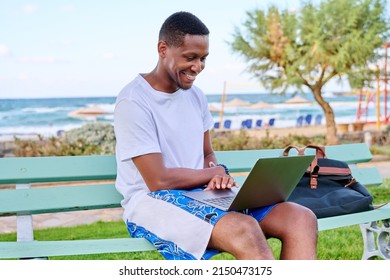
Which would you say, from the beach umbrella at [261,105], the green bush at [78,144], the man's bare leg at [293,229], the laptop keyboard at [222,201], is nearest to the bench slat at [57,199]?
the laptop keyboard at [222,201]

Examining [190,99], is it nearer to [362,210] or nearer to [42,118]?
[362,210]

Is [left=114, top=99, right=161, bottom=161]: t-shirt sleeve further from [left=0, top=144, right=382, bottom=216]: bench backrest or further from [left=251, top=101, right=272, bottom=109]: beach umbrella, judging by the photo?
[left=251, top=101, right=272, bottom=109]: beach umbrella

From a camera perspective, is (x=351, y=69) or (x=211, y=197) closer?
(x=211, y=197)

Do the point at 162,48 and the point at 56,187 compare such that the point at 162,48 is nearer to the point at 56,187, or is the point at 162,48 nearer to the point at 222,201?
the point at 222,201

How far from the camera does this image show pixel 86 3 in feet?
91.5

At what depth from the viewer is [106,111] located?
26.7 meters

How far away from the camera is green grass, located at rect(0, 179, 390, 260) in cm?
437

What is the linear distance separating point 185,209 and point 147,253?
2.22 m

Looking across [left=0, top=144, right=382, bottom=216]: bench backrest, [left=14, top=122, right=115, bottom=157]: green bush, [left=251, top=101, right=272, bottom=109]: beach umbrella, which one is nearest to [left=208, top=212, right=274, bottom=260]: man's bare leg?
[left=0, top=144, right=382, bottom=216]: bench backrest

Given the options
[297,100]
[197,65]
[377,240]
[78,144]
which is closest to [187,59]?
[197,65]

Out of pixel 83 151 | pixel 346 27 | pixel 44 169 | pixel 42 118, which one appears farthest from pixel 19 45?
pixel 44 169

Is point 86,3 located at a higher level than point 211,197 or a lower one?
lower

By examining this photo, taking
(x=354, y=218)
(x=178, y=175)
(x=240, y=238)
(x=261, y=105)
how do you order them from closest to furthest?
(x=240, y=238) → (x=178, y=175) → (x=354, y=218) → (x=261, y=105)

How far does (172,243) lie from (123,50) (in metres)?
25.6
